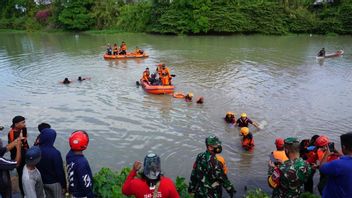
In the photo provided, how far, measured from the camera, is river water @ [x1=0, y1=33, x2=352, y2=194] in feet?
30.1

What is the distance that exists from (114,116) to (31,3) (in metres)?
50.7

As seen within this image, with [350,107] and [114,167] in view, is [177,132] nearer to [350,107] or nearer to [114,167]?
[114,167]

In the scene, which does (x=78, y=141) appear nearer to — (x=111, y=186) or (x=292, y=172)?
(x=111, y=186)

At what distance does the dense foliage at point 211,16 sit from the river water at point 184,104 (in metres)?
15.2

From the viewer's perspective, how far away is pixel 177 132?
1046 centimetres

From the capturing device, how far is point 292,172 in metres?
4.08

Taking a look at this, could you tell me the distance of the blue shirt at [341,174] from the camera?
3.26 metres

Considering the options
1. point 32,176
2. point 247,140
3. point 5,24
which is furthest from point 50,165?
point 5,24

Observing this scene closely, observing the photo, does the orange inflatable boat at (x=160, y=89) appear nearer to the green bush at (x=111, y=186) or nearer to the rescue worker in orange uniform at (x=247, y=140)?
the rescue worker in orange uniform at (x=247, y=140)

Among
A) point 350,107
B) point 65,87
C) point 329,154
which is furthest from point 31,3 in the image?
point 329,154

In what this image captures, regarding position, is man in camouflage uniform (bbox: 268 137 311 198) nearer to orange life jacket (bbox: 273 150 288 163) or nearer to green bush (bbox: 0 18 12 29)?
orange life jacket (bbox: 273 150 288 163)

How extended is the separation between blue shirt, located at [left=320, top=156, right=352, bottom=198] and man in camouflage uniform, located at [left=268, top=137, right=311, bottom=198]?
63cm

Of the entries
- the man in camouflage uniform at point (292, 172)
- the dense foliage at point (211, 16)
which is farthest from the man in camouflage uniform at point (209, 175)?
the dense foliage at point (211, 16)

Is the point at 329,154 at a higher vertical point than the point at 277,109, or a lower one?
higher
